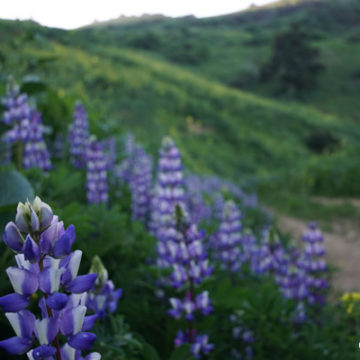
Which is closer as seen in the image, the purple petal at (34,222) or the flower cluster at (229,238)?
the purple petal at (34,222)

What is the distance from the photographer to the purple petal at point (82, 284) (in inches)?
31.8

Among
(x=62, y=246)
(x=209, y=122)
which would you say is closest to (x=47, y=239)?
Answer: (x=62, y=246)

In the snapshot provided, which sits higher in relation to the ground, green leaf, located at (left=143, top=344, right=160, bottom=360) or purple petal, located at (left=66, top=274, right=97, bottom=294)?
purple petal, located at (left=66, top=274, right=97, bottom=294)

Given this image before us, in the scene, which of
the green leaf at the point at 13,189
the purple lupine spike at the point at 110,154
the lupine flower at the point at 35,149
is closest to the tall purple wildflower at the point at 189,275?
the green leaf at the point at 13,189

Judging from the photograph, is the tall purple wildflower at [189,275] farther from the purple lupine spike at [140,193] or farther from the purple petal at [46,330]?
the purple lupine spike at [140,193]

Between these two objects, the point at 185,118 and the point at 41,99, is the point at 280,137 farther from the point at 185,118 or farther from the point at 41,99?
the point at 41,99

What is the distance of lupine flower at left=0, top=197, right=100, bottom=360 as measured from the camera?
77 cm

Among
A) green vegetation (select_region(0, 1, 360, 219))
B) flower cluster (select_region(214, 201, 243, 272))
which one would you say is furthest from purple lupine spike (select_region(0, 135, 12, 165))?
flower cluster (select_region(214, 201, 243, 272))

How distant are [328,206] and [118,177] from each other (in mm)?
6063

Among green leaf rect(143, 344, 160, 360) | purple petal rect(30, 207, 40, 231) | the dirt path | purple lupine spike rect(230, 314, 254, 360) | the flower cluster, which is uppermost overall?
purple petal rect(30, 207, 40, 231)

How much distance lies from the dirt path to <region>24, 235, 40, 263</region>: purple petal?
4.47 meters

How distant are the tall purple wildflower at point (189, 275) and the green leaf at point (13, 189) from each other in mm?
574

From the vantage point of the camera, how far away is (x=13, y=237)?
2.56ft

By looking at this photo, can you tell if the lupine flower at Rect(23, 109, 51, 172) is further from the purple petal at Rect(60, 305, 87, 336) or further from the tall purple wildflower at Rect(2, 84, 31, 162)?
the purple petal at Rect(60, 305, 87, 336)
